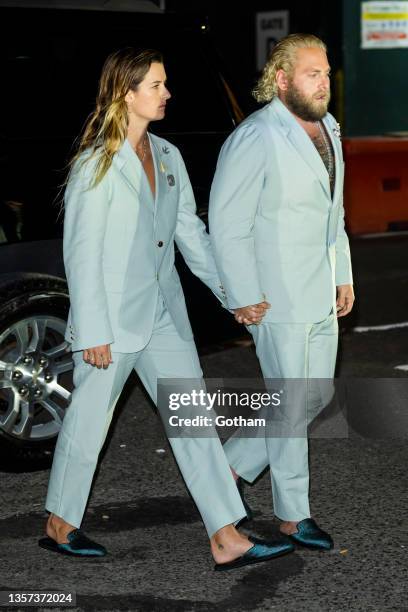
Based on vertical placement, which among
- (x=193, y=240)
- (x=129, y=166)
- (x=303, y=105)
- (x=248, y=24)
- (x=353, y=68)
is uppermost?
(x=303, y=105)

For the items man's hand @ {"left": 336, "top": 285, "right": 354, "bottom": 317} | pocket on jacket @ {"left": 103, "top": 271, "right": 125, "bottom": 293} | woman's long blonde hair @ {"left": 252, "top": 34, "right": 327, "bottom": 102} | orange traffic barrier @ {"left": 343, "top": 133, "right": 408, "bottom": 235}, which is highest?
woman's long blonde hair @ {"left": 252, "top": 34, "right": 327, "bottom": 102}

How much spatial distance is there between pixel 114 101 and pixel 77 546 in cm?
165

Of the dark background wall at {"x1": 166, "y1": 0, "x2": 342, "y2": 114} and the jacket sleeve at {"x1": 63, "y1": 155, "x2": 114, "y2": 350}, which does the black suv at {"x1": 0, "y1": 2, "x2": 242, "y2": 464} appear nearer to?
the jacket sleeve at {"x1": 63, "y1": 155, "x2": 114, "y2": 350}

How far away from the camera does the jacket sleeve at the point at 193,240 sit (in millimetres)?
4938

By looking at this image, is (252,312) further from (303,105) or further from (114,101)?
(114,101)

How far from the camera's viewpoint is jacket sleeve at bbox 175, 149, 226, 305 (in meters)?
4.94

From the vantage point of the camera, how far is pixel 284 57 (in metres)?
4.77

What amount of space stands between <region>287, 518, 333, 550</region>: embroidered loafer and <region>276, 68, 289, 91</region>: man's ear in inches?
64.5

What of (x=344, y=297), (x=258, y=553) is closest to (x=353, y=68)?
(x=344, y=297)

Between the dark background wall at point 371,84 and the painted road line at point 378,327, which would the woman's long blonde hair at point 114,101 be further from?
the dark background wall at point 371,84

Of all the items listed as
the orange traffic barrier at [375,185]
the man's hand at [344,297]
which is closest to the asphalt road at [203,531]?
the man's hand at [344,297]

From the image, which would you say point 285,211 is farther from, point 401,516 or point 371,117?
point 371,117

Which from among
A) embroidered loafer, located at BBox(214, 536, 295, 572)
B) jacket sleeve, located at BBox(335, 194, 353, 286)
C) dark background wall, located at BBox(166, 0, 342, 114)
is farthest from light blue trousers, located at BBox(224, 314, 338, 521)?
dark background wall, located at BBox(166, 0, 342, 114)

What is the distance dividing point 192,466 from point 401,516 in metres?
1.04
